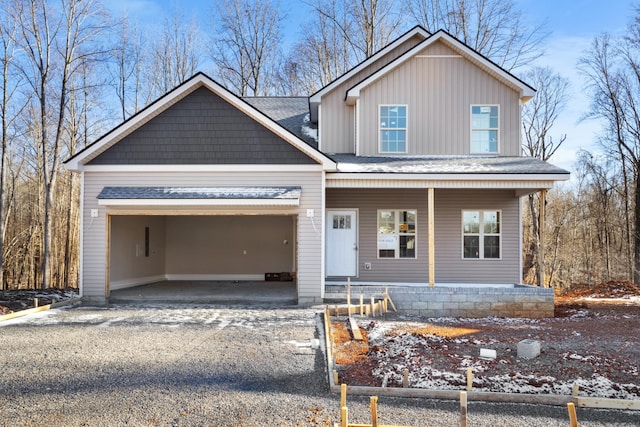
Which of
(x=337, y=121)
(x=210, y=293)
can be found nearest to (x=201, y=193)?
(x=210, y=293)

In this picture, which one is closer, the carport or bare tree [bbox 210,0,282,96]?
the carport

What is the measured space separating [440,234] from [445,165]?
237 cm

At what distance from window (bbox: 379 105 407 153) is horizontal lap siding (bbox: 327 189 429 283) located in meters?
1.27

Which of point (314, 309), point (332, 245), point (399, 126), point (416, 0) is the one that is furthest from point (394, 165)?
point (416, 0)

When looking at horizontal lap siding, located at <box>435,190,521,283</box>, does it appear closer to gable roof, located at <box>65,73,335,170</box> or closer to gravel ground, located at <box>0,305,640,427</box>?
gable roof, located at <box>65,73,335,170</box>

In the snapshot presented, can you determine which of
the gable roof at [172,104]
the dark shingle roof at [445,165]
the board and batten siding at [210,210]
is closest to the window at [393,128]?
the dark shingle roof at [445,165]

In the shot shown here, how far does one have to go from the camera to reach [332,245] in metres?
14.6

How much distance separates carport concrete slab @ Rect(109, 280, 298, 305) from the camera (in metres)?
12.7

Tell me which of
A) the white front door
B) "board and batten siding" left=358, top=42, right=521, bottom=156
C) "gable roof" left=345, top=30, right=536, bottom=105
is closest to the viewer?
"gable roof" left=345, top=30, right=536, bottom=105

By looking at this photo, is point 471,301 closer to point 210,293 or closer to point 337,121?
point 337,121

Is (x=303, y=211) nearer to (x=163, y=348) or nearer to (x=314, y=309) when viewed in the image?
(x=314, y=309)

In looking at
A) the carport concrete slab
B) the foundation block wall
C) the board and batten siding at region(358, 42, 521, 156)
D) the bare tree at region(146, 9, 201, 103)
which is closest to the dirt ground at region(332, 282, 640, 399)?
the foundation block wall

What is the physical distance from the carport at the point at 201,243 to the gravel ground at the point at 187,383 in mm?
3281

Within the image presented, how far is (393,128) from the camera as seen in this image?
47.4 feet
